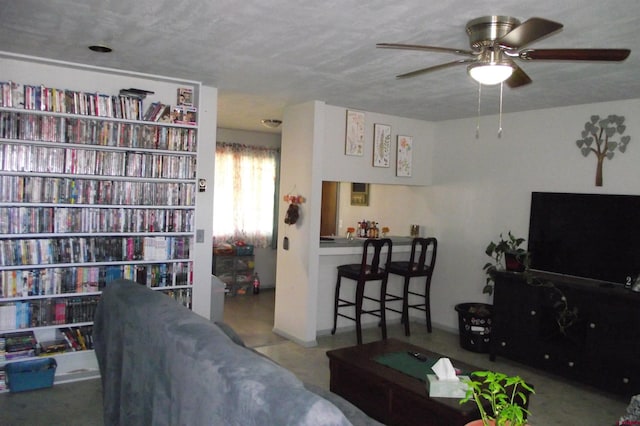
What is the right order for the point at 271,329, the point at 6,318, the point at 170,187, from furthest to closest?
the point at 271,329, the point at 170,187, the point at 6,318

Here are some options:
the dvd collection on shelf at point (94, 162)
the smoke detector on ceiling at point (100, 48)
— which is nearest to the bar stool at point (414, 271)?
the dvd collection on shelf at point (94, 162)

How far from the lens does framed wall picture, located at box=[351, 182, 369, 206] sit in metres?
6.82

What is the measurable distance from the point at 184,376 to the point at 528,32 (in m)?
1.96

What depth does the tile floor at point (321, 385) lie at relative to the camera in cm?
321

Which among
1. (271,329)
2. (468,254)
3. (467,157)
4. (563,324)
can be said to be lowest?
(271,329)

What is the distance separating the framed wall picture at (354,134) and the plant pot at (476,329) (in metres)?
1.97

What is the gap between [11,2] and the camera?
98.5 inches

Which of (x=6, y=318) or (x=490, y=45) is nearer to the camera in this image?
(x=490, y=45)

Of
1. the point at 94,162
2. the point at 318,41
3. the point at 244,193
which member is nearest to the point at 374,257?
the point at 318,41

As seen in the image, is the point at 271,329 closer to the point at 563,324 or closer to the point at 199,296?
the point at 199,296

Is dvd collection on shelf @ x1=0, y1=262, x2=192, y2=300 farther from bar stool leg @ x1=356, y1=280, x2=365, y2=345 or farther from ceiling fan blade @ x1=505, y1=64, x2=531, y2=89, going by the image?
ceiling fan blade @ x1=505, y1=64, x2=531, y2=89

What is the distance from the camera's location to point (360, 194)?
6.91 m

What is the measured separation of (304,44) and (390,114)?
2617mm

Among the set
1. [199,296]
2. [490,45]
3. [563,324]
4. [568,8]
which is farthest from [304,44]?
[563,324]
